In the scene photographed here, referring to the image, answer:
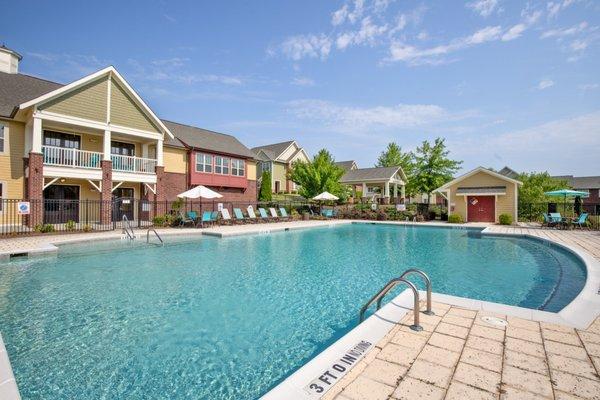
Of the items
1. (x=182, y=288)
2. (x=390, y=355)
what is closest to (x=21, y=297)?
(x=182, y=288)

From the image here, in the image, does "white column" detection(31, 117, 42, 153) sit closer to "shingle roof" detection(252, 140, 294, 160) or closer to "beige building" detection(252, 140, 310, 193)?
"beige building" detection(252, 140, 310, 193)

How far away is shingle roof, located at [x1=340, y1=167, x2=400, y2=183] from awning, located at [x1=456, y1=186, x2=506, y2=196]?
13.5 meters

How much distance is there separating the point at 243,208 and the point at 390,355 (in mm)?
25606

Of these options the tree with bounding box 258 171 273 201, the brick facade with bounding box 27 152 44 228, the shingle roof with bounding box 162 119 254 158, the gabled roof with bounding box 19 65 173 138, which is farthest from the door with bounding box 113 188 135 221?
the tree with bounding box 258 171 273 201

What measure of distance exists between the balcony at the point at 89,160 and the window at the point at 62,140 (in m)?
0.89

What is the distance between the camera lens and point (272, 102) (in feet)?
69.8

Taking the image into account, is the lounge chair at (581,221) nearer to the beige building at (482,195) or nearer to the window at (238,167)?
the beige building at (482,195)

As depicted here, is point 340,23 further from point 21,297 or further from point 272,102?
point 21,297

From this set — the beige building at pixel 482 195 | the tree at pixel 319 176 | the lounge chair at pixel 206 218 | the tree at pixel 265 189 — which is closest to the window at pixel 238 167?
the tree at pixel 265 189

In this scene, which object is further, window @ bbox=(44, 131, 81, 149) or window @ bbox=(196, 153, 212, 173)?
window @ bbox=(196, 153, 212, 173)

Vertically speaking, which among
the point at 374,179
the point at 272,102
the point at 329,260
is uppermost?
the point at 272,102

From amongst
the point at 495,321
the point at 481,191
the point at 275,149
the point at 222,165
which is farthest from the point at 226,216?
the point at 275,149

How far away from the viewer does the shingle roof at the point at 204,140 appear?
81.1 feet

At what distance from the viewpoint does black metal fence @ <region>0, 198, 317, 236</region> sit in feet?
49.7
